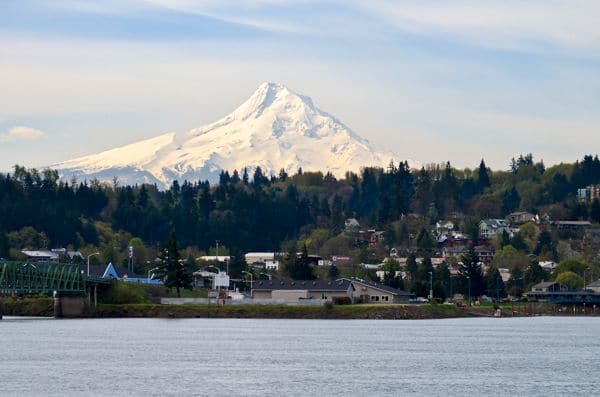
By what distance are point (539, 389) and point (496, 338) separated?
43.9 m

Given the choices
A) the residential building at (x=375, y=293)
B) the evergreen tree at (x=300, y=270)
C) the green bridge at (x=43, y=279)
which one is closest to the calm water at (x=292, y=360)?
Result: the green bridge at (x=43, y=279)

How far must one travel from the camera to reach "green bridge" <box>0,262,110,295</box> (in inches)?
5787

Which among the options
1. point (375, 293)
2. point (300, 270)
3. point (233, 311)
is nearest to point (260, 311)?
point (233, 311)

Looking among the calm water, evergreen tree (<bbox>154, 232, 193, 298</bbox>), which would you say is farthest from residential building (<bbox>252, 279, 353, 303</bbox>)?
the calm water

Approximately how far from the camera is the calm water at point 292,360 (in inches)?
2756

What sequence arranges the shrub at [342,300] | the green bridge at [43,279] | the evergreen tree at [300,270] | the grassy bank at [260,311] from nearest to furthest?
the green bridge at [43,279] < the grassy bank at [260,311] < the shrub at [342,300] < the evergreen tree at [300,270]

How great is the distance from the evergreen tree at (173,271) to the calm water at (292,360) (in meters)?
37.8

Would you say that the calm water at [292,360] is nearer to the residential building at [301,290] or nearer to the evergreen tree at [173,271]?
the residential building at [301,290]

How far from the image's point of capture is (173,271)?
16875 centimetres

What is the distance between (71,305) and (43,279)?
413 cm

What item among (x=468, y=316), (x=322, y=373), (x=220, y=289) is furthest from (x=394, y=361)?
(x=220, y=289)

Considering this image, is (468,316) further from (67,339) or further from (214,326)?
(67,339)

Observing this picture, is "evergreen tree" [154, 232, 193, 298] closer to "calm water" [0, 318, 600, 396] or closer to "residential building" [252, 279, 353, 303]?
"residential building" [252, 279, 353, 303]

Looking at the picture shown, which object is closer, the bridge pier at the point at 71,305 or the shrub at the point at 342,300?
the bridge pier at the point at 71,305
